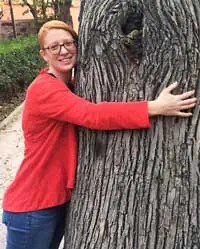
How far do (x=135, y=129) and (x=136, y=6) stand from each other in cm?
58

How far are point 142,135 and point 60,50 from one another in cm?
63

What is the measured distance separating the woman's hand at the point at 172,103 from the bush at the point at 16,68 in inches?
368

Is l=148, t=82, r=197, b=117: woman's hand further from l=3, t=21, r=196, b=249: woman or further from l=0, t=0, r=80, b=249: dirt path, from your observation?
l=0, t=0, r=80, b=249: dirt path

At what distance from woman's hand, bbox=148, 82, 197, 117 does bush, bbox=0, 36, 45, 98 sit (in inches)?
368

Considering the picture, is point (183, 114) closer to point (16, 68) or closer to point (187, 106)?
point (187, 106)

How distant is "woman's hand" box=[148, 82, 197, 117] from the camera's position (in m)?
2.38

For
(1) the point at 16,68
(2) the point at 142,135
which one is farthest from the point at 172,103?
(1) the point at 16,68

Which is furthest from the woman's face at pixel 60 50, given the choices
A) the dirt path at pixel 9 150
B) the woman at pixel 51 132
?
the dirt path at pixel 9 150

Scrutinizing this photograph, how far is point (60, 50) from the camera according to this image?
8.83ft

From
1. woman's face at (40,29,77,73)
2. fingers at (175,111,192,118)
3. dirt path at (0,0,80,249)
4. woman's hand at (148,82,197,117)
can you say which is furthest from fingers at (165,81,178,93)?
dirt path at (0,0,80,249)

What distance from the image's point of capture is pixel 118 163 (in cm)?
259

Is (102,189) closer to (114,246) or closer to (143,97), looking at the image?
(114,246)

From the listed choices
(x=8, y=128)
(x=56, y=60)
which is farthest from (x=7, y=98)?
(x=56, y=60)

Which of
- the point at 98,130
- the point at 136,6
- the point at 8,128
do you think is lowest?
the point at 8,128
